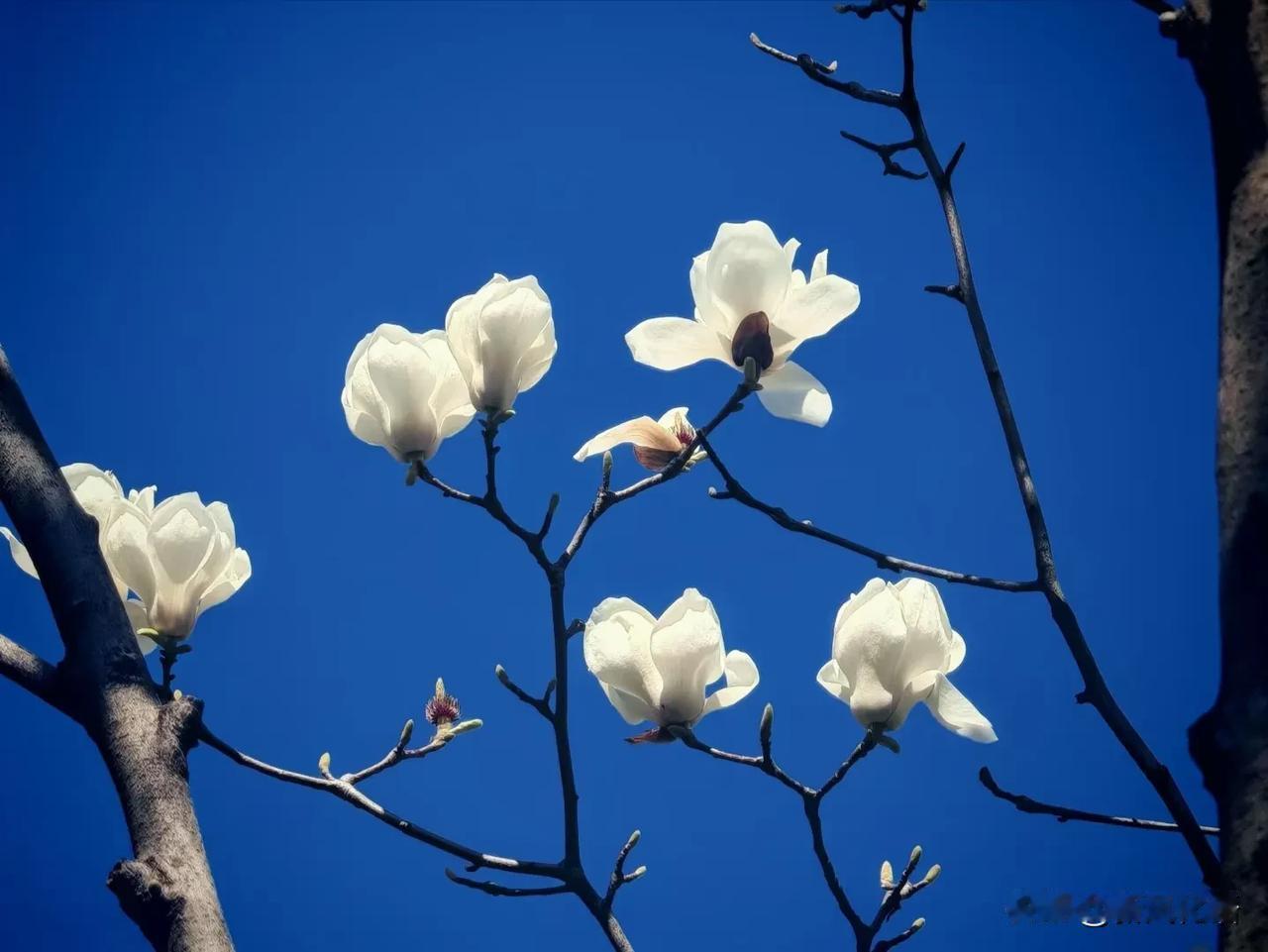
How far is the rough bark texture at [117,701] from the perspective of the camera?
1.88ft

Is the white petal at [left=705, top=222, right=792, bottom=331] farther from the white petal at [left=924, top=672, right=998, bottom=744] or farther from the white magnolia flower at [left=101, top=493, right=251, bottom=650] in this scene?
the white magnolia flower at [left=101, top=493, right=251, bottom=650]

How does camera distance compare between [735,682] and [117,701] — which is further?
[735,682]

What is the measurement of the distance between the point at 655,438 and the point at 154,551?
374 mm

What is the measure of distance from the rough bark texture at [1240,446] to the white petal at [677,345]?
32 centimetres

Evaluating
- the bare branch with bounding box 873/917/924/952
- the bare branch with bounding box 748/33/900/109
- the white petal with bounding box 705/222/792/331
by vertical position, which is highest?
the bare branch with bounding box 748/33/900/109

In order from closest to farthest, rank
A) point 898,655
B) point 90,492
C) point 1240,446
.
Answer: point 1240,446
point 898,655
point 90,492

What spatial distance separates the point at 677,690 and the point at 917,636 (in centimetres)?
17

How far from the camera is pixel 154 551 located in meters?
0.79

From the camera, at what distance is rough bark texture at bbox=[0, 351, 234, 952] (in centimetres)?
57

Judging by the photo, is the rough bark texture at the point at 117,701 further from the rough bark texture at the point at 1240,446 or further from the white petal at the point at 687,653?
the rough bark texture at the point at 1240,446

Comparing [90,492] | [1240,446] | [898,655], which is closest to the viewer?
[1240,446]

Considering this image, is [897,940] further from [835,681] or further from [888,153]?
[888,153]

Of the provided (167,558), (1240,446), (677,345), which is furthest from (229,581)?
(1240,446)

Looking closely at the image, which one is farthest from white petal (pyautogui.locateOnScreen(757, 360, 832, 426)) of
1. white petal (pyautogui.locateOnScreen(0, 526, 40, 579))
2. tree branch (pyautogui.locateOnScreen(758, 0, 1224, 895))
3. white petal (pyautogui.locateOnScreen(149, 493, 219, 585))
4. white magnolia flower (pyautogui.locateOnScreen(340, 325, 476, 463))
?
white petal (pyautogui.locateOnScreen(0, 526, 40, 579))
